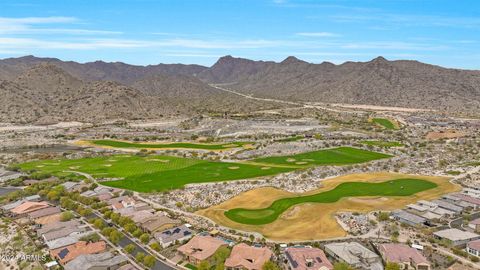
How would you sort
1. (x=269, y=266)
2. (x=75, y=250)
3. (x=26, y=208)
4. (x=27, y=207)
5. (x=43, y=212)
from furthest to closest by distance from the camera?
(x=27, y=207) → (x=26, y=208) → (x=43, y=212) → (x=75, y=250) → (x=269, y=266)

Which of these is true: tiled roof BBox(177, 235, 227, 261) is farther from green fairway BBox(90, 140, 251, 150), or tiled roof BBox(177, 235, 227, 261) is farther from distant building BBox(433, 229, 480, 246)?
green fairway BBox(90, 140, 251, 150)

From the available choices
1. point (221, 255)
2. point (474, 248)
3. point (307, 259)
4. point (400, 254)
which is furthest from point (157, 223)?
point (474, 248)

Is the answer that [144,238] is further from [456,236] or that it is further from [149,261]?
[456,236]

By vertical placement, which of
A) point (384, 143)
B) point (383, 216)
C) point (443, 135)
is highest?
point (443, 135)

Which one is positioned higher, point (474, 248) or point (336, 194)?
point (474, 248)

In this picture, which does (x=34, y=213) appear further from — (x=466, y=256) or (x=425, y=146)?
(x=425, y=146)

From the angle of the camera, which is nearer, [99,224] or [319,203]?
[99,224]
